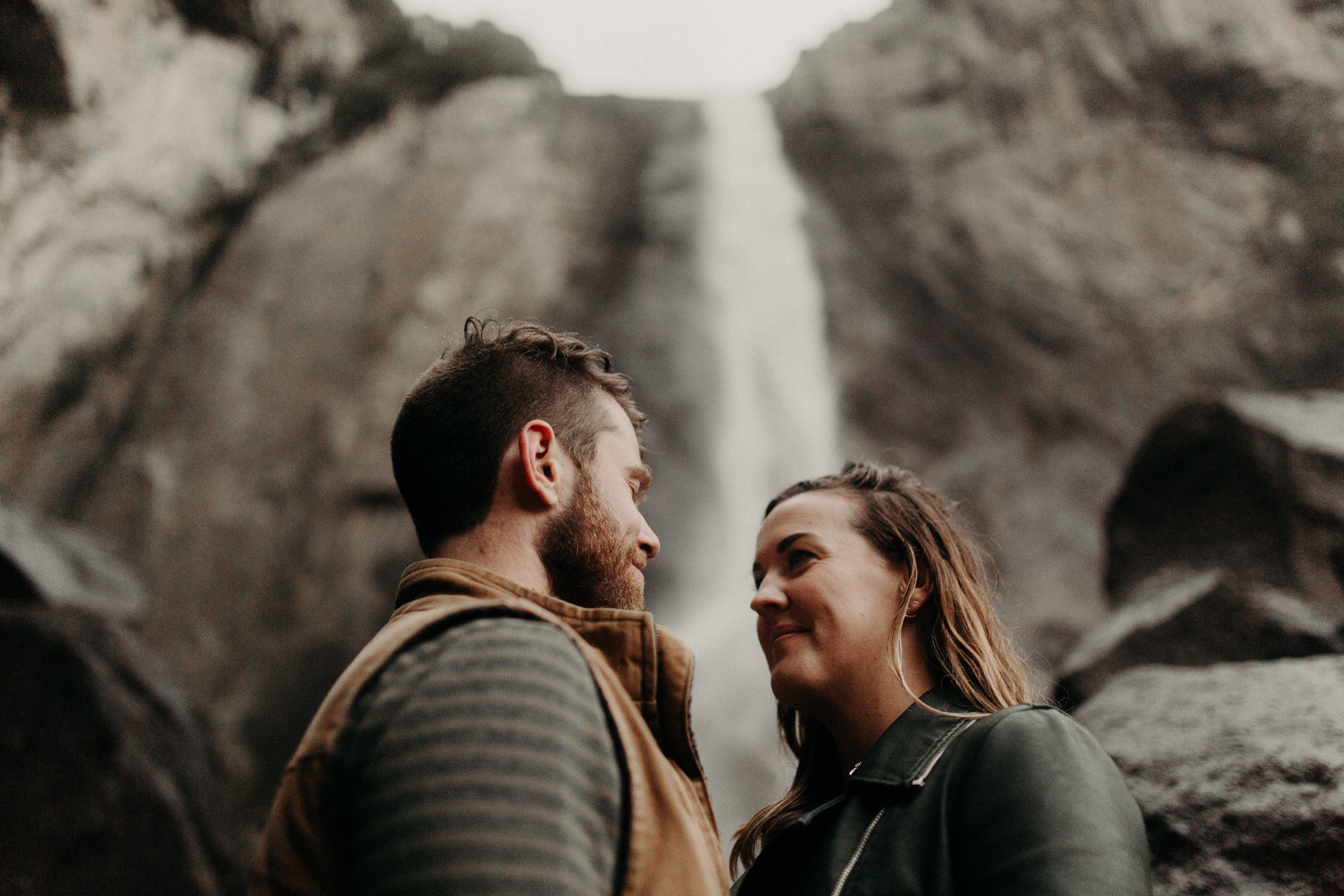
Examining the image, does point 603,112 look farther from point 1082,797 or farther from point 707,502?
point 1082,797

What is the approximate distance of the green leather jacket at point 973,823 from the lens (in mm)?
1571

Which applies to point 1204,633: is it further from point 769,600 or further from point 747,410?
point 747,410

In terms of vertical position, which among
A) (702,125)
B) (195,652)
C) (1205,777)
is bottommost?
(195,652)

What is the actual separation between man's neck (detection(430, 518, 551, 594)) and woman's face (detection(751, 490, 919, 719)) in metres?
0.78

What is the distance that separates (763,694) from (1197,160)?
10770mm

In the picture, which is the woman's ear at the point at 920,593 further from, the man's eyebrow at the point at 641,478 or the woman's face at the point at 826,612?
the man's eyebrow at the point at 641,478

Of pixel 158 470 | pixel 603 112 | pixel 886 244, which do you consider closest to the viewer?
pixel 158 470

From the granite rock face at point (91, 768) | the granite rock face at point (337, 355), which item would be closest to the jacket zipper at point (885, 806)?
the granite rock face at point (91, 768)

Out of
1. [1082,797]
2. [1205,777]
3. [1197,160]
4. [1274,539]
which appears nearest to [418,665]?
[1082,797]

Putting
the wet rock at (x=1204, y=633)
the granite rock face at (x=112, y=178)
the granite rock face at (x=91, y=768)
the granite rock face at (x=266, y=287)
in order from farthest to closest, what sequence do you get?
the granite rock face at (x=266, y=287), the granite rock face at (x=112, y=178), the granite rock face at (x=91, y=768), the wet rock at (x=1204, y=633)

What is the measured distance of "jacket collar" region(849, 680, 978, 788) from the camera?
1908 millimetres

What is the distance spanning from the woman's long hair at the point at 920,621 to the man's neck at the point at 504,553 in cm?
97

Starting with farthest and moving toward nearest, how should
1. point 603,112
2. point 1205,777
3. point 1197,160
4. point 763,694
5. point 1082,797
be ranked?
1. point 603,112
2. point 1197,160
3. point 763,694
4. point 1205,777
5. point 1082,797

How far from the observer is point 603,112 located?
17.2 metres
